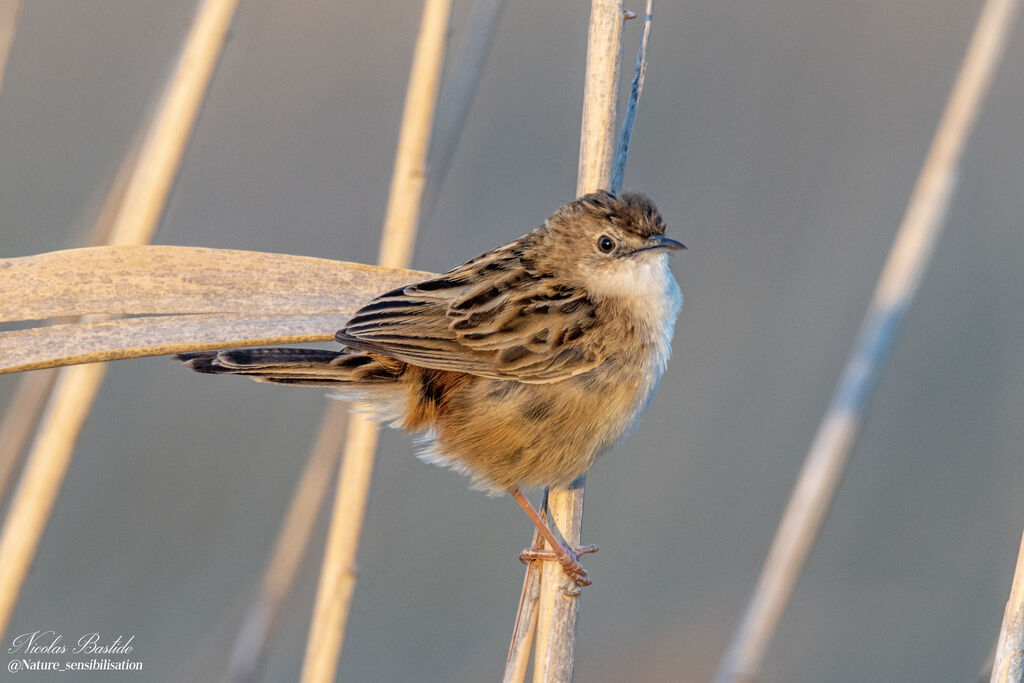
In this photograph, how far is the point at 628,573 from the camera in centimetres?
475

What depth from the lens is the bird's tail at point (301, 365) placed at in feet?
7.71

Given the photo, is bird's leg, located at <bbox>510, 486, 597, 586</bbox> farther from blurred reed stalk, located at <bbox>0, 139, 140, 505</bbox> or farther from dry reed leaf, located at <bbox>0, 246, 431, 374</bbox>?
blurred reed stalk, located at <bbox>0, 139, 140, 505</bbox>

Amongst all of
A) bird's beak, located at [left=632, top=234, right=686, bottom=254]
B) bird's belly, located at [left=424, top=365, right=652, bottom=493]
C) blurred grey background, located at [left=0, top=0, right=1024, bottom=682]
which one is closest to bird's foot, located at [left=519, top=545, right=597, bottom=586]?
bird's belly, located at [left=424, top=365, right=652, bottom=493]

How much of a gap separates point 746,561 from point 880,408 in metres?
1.11

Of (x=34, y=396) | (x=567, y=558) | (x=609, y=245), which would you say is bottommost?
(x=567, y=558)

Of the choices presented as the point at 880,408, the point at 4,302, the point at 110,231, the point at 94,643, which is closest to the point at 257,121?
the point at 110,231

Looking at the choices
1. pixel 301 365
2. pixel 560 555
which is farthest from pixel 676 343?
pixel 301 365

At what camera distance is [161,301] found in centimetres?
238

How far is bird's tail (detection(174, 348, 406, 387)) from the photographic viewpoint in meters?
2.35

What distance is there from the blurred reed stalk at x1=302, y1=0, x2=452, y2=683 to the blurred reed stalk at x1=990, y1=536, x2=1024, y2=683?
165cm

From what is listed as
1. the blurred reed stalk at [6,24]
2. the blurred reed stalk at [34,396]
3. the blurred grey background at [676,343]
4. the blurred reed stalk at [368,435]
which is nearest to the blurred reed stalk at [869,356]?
the blurred reed stalk at [368,435]

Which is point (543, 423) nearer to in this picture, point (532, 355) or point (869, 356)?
point (532, 355)
